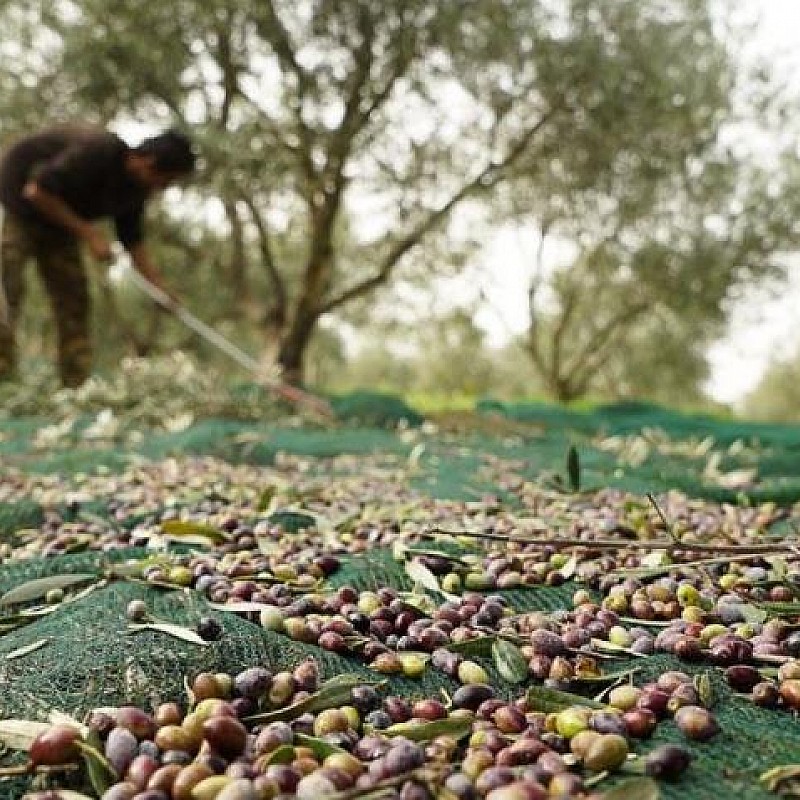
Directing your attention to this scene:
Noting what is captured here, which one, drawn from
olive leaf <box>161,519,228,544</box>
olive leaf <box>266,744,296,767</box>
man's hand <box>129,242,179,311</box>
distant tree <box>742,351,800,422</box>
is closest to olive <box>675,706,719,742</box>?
olive leaf <box>266,744,296,767</box>

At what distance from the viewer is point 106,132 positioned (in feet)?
23.5

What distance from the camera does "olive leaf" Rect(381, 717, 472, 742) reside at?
51.1 inches

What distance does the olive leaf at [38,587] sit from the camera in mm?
2000

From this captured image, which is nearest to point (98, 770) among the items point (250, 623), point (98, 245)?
point (250, 623)

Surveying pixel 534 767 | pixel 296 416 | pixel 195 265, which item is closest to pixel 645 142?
pixel 296 416

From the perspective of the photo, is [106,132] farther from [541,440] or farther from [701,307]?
[701,307]

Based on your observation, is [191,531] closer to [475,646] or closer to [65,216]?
[475,646]

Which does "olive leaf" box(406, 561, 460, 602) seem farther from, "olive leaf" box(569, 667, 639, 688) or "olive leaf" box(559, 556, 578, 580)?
"olive leaf" box(569, 667, 639, 688)

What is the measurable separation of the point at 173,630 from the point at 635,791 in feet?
2.83

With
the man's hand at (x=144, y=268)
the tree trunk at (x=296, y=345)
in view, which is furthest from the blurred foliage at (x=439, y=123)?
the man's hand at (x=144, y=268)

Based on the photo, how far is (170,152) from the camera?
260 inches

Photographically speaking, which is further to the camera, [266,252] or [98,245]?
[266,252]

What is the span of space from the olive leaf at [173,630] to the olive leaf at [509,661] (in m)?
0.48

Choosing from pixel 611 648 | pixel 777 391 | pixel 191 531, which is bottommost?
pixel 611 648
